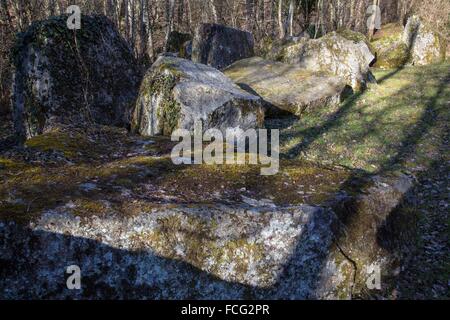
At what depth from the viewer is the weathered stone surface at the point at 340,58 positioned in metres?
18.7

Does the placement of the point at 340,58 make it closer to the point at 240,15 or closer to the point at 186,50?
the point at 186,50

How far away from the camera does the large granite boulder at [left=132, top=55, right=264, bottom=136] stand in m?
12.0

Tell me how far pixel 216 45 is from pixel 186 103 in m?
11.2

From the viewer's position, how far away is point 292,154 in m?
12.2

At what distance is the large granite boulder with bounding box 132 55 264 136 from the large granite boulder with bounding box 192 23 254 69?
907 centimetres

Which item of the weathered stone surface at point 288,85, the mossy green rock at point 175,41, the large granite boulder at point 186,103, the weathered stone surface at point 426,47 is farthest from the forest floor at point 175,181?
the mossy green rock at point 175,41

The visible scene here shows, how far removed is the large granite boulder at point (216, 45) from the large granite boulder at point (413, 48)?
919 cm

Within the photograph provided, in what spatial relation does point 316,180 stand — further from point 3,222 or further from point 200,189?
point 3,222

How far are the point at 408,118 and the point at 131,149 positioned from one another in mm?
10970

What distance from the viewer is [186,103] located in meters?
12.0

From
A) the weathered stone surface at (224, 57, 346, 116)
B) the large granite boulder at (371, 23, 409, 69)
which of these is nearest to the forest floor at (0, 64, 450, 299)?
the weathered stone surface at (224, 57, 346, 116)

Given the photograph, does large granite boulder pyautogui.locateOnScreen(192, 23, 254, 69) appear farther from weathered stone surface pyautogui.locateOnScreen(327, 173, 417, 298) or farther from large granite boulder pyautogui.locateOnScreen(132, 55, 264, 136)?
weathered stone surface pyautogui.locateOnScreen(327, 173, 417, 298)

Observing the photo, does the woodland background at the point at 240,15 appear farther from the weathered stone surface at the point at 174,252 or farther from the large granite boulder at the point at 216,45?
the weathered stone surface at the point at 174,252

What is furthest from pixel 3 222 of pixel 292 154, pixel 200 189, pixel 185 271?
pixel 292 154
